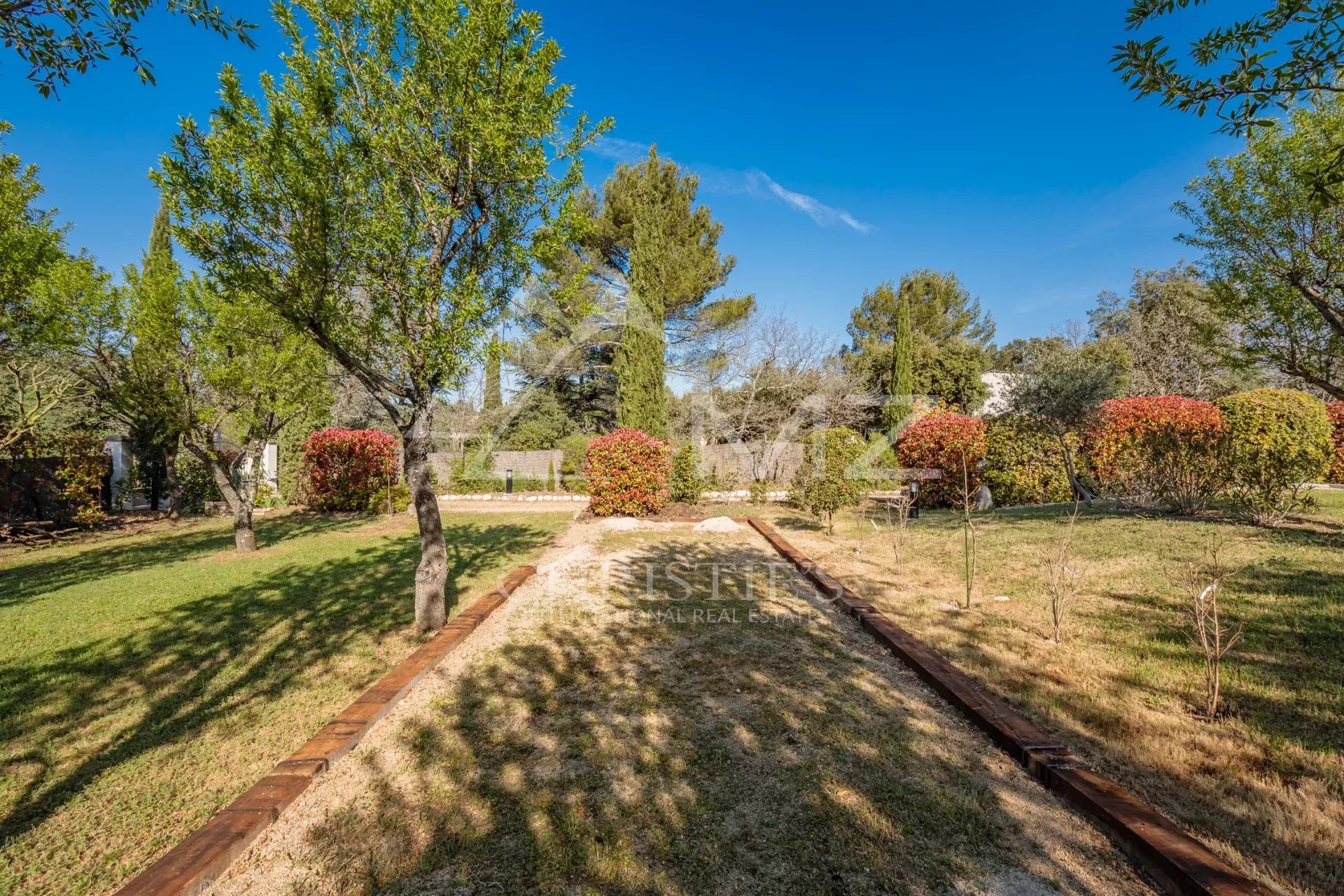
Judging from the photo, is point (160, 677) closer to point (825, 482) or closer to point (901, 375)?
point (825, 482)

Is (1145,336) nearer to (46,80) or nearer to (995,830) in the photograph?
(995,830)

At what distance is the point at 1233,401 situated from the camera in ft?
24.6

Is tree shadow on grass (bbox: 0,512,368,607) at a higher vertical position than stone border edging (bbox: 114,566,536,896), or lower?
higher

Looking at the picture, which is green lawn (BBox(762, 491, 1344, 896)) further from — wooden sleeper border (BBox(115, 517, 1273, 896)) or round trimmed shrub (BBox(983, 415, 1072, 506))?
round trimmed shrub (BBox(983, 415, 1072, 506))

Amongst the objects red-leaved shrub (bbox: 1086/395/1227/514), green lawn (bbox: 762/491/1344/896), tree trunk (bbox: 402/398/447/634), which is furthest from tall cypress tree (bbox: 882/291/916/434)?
tree trunk (bbox: 402/398/447/634)

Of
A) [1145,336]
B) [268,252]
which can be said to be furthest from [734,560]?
[1145,336]

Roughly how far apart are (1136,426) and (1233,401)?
7.02ft

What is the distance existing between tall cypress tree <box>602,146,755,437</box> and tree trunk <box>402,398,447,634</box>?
1080cm

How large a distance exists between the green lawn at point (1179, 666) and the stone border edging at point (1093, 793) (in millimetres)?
148

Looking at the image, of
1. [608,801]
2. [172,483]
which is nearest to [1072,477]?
[608,801]

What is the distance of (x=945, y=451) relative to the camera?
37.8 feet

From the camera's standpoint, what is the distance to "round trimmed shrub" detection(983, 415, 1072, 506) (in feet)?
36.2

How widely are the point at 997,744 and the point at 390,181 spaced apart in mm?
5326

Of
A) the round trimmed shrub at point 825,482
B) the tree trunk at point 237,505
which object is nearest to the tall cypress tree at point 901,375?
the round trimmed shrub at point 825,482
